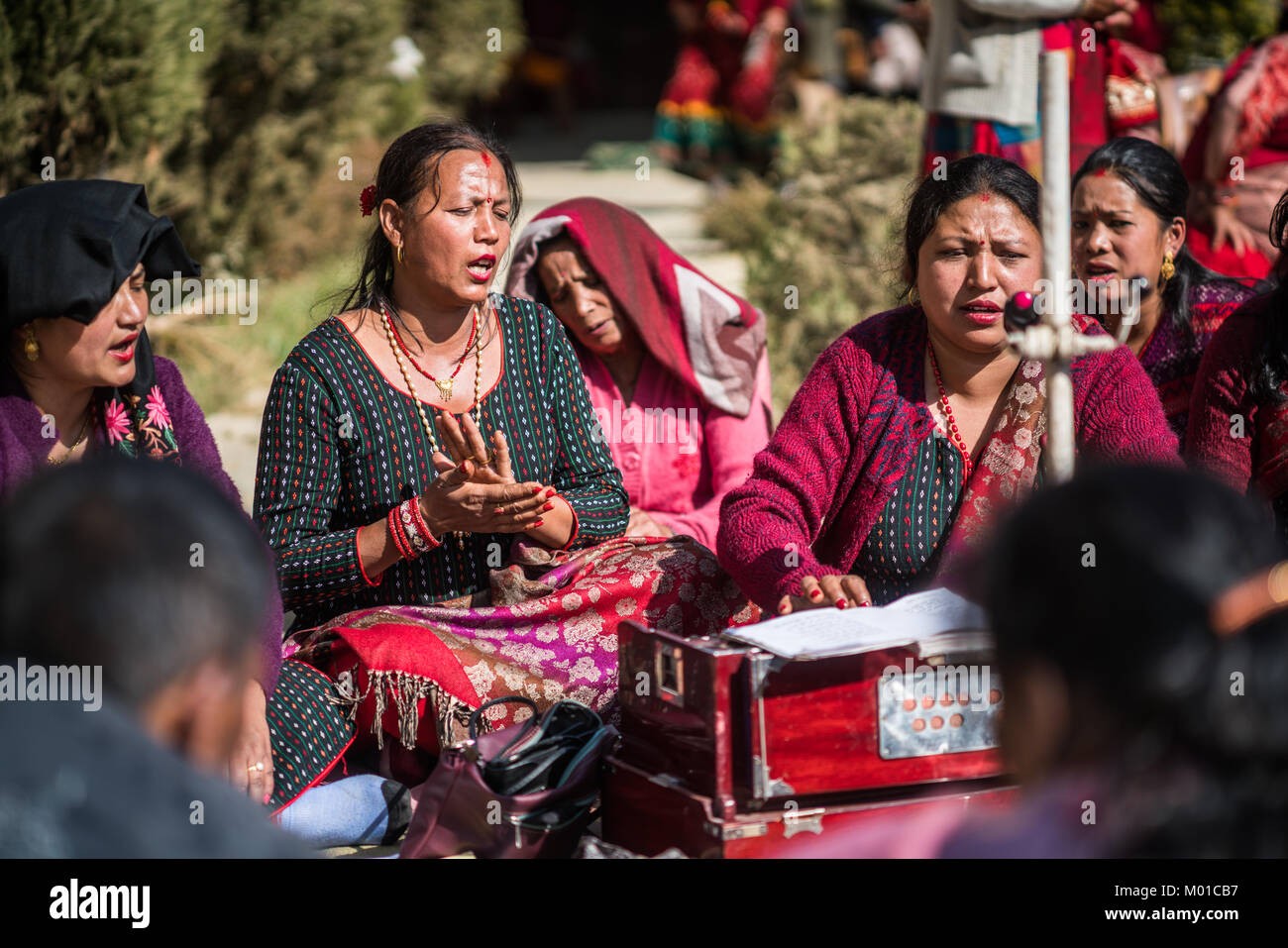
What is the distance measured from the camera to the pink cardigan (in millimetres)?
4672

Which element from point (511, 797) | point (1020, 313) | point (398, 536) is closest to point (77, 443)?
point (398, 536)

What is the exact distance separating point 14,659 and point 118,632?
0.16 metres

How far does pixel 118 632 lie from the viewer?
5.19ft

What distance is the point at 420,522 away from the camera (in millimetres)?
3629

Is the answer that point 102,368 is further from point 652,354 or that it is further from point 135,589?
point 135,589

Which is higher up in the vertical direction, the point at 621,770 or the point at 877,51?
the point at 877,51

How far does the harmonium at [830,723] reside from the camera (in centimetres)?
280

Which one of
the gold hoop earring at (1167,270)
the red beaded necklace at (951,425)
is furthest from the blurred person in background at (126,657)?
the gold hoop earring at (1167,270)

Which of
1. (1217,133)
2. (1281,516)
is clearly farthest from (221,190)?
(1281,516)

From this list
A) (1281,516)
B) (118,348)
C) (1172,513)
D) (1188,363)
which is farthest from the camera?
(1188,363)

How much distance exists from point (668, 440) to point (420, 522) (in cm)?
127

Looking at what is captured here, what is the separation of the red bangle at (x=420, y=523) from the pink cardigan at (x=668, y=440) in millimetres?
1119

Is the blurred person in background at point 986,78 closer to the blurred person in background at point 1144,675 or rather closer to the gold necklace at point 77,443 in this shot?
the gold necklace at point 77,443
